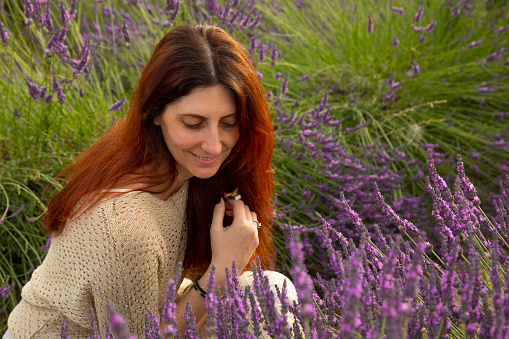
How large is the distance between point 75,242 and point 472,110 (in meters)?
2.73

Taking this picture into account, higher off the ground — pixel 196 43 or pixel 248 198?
pixel 196 43

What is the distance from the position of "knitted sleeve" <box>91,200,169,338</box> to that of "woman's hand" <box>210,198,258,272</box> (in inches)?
7.8

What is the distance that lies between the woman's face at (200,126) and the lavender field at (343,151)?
38 centimetres

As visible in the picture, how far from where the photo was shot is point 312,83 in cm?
346

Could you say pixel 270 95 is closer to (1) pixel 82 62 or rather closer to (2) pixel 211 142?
(1) pixel 82 62

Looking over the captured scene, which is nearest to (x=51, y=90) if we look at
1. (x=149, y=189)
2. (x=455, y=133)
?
(x=149, y=189)

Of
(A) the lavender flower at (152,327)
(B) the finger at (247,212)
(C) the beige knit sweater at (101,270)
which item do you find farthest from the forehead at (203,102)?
(A) the lavender flower at (152,327)

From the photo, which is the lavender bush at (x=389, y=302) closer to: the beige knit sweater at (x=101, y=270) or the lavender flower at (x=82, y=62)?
the beige knit sweater at (x=101, y=270)

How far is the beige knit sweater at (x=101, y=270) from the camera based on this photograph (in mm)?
1577

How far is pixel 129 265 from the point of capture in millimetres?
1589

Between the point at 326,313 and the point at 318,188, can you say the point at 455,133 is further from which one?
the point at 326,313

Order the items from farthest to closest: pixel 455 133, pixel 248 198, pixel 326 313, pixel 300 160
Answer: pixel 455 133 → pixel 300 160 → pixel 248 198 → pixel 326 313

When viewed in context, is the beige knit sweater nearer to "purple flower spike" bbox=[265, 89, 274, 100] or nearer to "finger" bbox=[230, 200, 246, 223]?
"finger" bbox=[230, 200, 246, 223]

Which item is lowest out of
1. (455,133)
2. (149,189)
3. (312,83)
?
(455,133)
